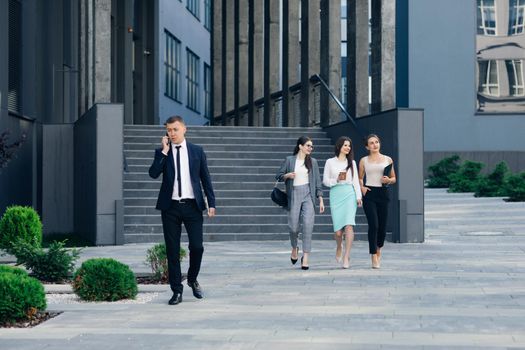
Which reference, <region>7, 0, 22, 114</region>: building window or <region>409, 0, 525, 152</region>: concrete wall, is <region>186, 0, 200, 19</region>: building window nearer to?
<region>409, 0, 525, 152</region>: concrete wall

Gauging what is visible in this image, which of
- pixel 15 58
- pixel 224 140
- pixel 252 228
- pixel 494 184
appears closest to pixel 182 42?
pixel 494 184

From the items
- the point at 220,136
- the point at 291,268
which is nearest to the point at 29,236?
the point at 291,268

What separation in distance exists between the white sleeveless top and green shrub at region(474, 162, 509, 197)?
13262mm

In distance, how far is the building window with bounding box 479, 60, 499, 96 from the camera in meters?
37.2

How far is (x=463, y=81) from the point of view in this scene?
36969 mm

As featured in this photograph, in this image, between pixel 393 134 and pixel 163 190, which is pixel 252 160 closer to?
pixel 393 134

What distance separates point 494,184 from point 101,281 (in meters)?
19.1

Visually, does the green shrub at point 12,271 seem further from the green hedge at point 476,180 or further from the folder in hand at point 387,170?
the green hedge at point 476,180

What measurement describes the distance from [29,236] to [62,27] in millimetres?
13160

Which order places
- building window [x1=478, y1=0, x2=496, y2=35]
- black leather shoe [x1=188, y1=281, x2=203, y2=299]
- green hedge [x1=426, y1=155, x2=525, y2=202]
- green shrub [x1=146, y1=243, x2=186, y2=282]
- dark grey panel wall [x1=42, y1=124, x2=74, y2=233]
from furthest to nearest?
building window [x1=478, y1=0, x2=496, y2=35], green hedge [x1=426, y1=155, x2=525, y2=202], dark grey panel wall [x1=42, y1=124, x2=74, y2=233], green shrub [x1=146, y1=243, x2=186, y2=282], black leather shoe [x1=188, y1=281, x2=203, y2=299]

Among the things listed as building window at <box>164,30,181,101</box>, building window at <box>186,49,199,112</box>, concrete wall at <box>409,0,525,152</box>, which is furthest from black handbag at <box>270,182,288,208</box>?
building window at <box>186,49,199,112</box>

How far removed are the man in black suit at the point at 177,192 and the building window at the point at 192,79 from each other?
4359 centimetres

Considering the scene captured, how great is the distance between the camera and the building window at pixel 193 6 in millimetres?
54562

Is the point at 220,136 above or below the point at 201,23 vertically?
below
